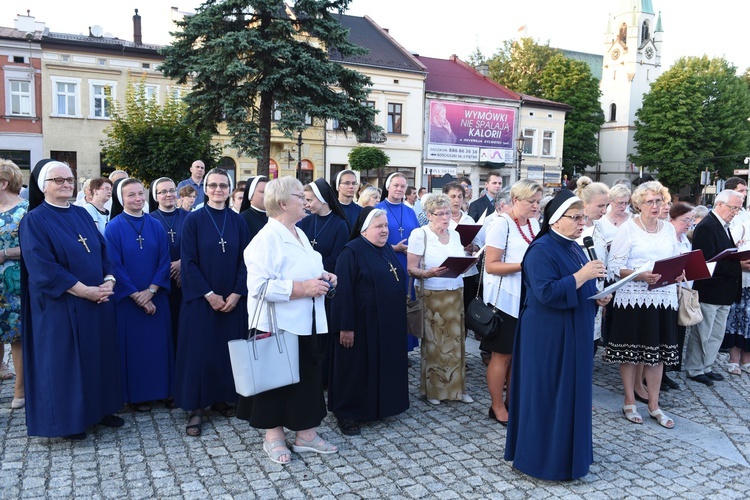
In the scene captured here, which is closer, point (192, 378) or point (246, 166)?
point (192, 378)

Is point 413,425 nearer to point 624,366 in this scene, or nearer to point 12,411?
point 624,366

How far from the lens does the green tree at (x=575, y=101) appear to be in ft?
149

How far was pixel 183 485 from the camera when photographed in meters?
4.03

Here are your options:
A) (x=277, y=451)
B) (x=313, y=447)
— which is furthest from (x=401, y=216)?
(x=277, y=451)

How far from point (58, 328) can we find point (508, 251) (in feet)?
11.9

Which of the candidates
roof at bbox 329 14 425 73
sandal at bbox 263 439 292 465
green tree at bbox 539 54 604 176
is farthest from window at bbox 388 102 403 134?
sandal at bbox 263 439 292 465

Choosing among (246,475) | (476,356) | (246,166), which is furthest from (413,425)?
(246,166)

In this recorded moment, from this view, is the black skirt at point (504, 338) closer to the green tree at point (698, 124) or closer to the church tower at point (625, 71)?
the green tree at point (698, 124)

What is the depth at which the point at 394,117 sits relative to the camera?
35406 millimetres

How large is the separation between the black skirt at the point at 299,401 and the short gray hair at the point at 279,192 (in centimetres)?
94

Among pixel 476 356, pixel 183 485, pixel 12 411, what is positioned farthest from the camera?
pixel 476 356

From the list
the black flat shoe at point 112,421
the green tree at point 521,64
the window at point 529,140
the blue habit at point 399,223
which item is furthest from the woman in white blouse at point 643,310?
the green tree at point 521,64

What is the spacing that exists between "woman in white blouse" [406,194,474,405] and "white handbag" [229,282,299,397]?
1856mm

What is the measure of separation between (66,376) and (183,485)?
4.44 feet
